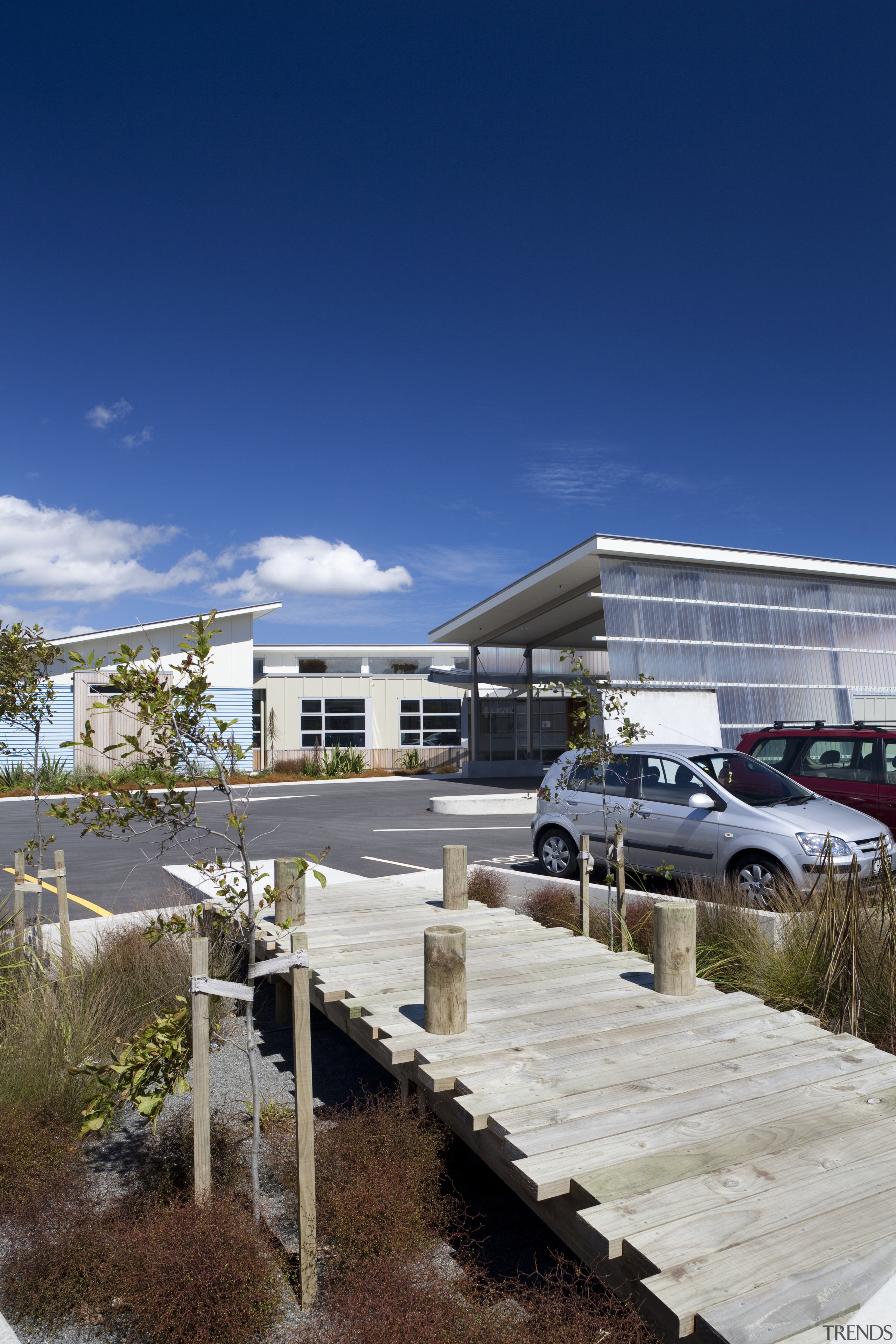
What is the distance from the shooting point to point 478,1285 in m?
3.10

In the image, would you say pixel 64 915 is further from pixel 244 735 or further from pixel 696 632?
pixel 244 735

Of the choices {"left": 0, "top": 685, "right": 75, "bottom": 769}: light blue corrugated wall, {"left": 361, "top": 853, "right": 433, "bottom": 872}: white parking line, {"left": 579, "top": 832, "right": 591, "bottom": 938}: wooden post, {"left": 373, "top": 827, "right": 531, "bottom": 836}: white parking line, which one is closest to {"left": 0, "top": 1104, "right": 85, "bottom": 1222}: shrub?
{"left": 579, "top": 832, "right": 591, "bottom": 938}: wooden post

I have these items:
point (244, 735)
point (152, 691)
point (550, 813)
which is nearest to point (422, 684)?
point (244, 735)

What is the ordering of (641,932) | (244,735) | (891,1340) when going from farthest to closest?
(244,735) → (641,932) → (891,1340)

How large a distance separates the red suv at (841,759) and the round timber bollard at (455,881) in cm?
509

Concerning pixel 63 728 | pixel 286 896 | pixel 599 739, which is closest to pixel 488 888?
→ pixel 599 739

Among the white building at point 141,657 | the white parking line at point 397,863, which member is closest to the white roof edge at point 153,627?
the white building at point 141,657

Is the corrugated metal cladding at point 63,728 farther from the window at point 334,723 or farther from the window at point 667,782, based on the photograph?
the window at point 667,782

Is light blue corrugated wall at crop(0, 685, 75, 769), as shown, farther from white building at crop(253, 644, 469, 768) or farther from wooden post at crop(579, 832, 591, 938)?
wooden post at crop(579, 832, 591, 938)

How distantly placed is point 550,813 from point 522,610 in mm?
17119

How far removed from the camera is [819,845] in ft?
25.5

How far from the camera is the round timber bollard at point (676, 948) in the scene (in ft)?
16.1

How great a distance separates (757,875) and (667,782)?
A: 1.50 metres

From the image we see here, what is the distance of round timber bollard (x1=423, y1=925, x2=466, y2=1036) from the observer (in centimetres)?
425
